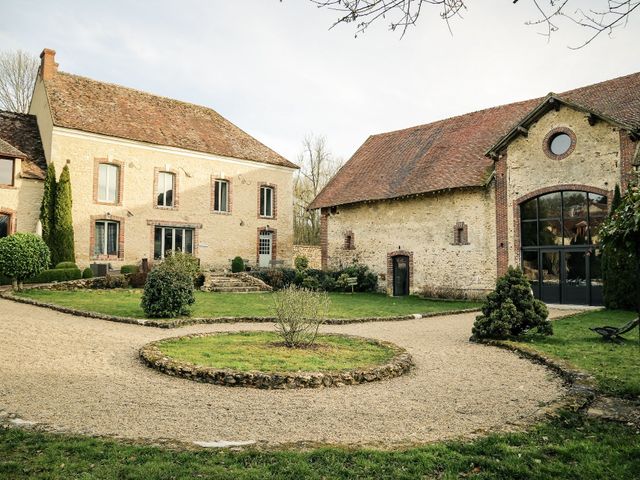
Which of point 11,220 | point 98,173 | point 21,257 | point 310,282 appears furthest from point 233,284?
point 11,220

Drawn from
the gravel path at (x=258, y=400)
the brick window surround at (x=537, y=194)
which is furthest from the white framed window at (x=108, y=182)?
the brick window surround at (x=537, y=194)

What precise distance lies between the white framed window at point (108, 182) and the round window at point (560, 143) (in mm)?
18872

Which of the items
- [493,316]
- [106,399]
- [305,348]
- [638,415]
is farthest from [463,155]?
[106,399]

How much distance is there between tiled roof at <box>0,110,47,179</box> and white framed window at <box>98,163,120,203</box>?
2.34 meters

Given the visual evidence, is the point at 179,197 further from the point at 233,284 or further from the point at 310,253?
the point at 310,253

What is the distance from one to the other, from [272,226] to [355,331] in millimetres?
17275

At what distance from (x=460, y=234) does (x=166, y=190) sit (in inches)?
579

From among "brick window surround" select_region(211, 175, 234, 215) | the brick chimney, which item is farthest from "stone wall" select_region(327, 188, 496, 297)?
the brick chimney

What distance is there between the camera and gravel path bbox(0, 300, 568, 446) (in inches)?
185

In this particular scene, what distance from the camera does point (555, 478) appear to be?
356 centimetres

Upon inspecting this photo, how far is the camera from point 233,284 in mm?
21047

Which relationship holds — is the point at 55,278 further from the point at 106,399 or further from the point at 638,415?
the point at 638,415

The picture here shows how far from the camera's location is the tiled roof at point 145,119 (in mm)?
22297

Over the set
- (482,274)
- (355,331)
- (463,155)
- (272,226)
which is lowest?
(355,331)
